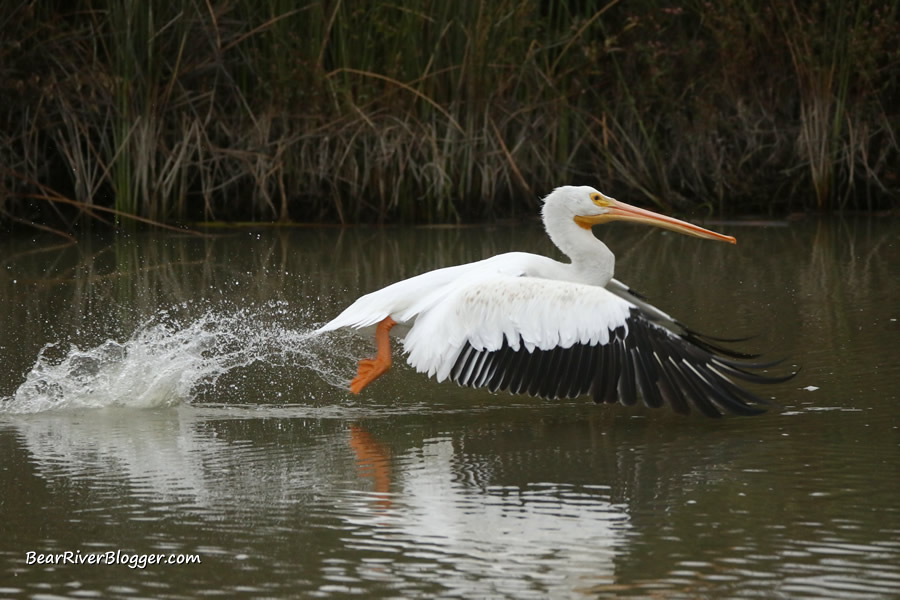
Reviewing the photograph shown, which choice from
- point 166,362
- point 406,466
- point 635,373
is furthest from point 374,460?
point 166,362

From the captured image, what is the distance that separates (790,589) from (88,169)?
7975 millimetres

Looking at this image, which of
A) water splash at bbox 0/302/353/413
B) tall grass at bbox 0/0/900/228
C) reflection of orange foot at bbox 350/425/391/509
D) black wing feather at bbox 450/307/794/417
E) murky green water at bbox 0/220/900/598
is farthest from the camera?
tall grass at bbox 0/0/900/228

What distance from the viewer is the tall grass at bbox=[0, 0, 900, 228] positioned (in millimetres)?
10172

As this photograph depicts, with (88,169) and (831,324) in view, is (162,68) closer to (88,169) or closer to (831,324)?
(88,169)

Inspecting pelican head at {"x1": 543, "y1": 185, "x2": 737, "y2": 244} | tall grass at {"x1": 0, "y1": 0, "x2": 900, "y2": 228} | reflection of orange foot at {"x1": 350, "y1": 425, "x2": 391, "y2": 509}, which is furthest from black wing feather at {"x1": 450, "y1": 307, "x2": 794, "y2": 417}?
tall grass at {"x1": 0, "y1": 0, "x2": 900, "y2": 228}

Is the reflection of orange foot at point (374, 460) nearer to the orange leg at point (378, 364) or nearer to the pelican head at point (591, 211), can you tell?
the orange leg at point (378, 364)

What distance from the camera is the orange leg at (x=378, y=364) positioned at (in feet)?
16.8

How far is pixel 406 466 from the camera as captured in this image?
14.2 ft

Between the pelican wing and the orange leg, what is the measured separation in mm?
196

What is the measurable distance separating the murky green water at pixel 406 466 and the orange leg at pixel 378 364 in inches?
4.3

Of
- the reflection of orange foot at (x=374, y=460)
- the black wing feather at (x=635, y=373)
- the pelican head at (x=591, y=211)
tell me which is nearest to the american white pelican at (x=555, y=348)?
the black wing feather at (x=635, y=373)

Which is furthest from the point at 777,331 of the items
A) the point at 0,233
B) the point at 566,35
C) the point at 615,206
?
the point at 0,233

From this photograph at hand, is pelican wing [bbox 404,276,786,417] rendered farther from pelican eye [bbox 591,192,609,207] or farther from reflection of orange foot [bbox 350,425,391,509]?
pelican eye [bbox 591,192,609,207]

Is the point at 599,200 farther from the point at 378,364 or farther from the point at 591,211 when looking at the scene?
the point at 378,364
